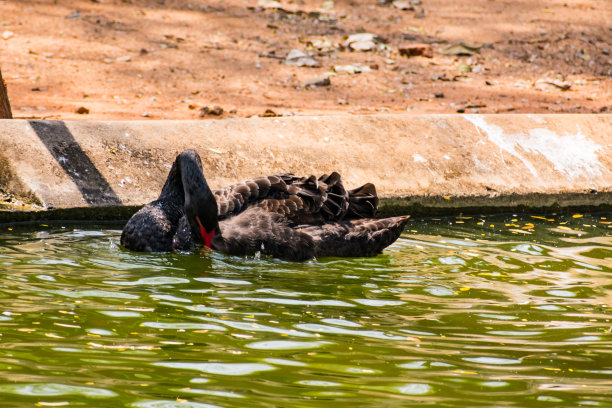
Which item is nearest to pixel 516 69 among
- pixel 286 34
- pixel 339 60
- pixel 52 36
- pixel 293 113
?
pixel 339 60

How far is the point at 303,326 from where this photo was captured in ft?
14.1

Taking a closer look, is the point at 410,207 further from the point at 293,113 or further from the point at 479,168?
the point at 293,113

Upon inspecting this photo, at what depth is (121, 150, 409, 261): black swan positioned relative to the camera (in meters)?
6.04

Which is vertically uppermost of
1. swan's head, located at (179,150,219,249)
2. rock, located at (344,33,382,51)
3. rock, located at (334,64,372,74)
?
rock, located at (344,33,382,51)

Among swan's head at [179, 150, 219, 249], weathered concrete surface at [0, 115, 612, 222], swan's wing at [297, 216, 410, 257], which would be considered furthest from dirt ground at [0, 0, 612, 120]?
swan's wing at [297, 216, 410, 257]

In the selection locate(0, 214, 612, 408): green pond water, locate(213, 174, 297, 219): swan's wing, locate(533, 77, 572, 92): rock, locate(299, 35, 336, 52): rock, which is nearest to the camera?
locate(0, 214, 612, 408): green pond water

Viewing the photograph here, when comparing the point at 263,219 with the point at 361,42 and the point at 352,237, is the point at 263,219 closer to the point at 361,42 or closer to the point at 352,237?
the point at 352,237

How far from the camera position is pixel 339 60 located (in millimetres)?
14203

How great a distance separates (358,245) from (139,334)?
2.74 m

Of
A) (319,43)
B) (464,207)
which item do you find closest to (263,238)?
(464,207)

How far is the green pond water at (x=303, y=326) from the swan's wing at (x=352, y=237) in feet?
0.33

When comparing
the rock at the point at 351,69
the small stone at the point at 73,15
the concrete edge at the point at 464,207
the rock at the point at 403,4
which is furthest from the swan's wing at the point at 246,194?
the rock at the point at 403,4

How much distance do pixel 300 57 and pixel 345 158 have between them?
614 centimetres

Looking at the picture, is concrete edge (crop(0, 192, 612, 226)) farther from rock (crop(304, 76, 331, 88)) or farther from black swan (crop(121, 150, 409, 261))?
rock (crop(304, 76, 331, 88))
